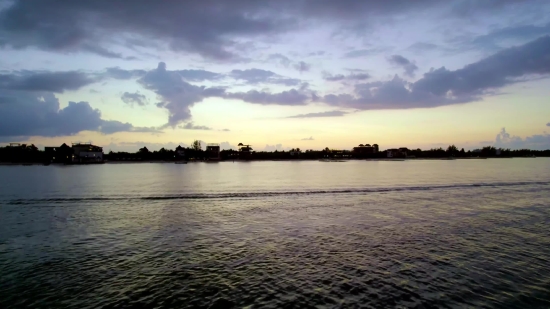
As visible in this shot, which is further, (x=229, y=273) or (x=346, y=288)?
(x=229, y=273)

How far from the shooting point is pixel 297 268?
1741cm

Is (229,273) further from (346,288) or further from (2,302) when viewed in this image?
(2,302)

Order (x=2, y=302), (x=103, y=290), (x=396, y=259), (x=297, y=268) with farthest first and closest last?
(x=396, y=259), (x=297, y=268), (x=103, y=290), (x=2, y=302)

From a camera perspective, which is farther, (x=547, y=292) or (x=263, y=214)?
(x=263, y=214)

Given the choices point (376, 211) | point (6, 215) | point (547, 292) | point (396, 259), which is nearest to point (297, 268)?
point (396, 259)

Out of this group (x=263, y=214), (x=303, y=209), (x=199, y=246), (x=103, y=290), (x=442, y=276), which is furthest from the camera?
(x=303, y=209)

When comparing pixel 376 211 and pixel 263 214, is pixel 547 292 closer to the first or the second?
pixel 376 211

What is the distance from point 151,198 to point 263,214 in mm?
22989

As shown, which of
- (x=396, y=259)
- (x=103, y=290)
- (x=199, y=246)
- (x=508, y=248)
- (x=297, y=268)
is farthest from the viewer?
(x=199, y=246)

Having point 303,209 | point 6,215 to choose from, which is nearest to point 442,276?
point 303,209

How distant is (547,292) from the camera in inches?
552

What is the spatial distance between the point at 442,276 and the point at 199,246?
1511cm

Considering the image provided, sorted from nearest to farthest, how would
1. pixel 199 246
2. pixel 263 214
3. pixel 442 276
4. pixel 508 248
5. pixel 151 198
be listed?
pixel 442 276
pixel 508 248
pixel 199 246
pixel 263 214
pixel 151 198

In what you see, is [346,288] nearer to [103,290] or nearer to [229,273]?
[229,273]
